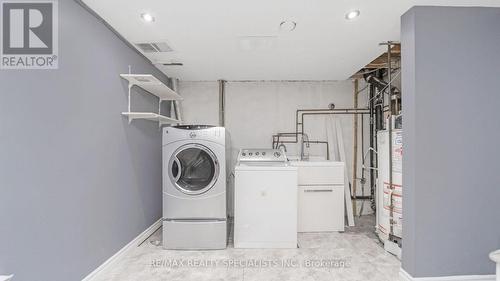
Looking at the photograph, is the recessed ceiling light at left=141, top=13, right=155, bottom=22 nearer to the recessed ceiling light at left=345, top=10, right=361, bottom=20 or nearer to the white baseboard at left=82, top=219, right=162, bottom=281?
the recessed ceiling light at left=345, top=10, right=361, bottom=20

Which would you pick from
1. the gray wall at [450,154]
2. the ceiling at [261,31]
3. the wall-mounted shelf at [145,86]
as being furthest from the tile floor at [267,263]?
the ceiling at [261,31]

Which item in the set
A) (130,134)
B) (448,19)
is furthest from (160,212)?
(448,19)

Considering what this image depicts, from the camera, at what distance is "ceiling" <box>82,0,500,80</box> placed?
186cm

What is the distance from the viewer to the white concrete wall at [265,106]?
400 centimetres

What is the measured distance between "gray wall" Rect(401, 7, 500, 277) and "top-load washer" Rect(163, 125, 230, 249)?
1798 millimetres

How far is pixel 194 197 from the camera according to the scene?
2.72 metres

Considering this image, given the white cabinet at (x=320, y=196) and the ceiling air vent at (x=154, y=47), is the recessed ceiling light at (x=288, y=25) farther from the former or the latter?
the white cabinet at (x=320, y=196)

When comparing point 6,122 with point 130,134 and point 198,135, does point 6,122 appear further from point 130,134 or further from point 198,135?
point 198,135

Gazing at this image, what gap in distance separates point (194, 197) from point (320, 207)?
64.7 inches

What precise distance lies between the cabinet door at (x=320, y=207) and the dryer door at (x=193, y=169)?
1209 millimetres

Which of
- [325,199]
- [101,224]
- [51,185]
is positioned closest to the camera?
[51,185]

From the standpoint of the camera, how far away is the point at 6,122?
1.33 metres

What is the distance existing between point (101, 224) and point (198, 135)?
1227 millimetres

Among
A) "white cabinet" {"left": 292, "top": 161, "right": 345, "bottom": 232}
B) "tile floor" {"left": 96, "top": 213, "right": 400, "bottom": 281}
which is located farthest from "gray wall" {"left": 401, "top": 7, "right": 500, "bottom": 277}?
"white cabinet" {"left": 292, "top": 161, "right": 345, "bottom": 232}
